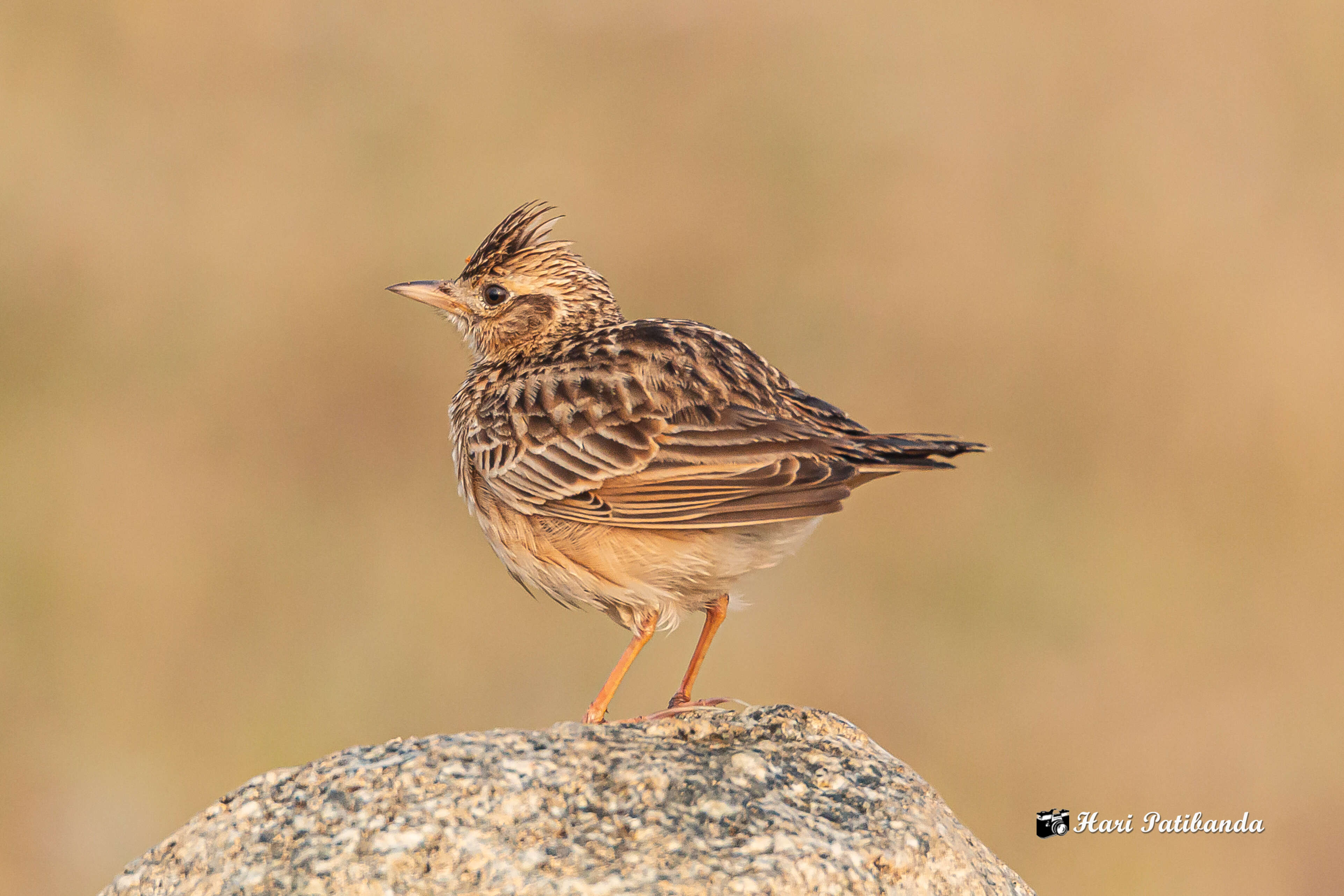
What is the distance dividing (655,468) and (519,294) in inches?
82.7

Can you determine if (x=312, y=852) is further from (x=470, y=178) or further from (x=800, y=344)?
(x=470, y=178)

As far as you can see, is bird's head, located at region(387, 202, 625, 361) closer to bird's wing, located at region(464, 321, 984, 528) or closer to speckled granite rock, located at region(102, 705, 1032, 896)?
bird's wing, located at region(464, 321, 984, 528)

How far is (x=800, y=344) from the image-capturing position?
13859mm

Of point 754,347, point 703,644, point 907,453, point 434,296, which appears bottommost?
point 703,644

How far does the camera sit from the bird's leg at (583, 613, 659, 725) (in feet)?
20.5

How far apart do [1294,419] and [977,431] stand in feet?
9.15

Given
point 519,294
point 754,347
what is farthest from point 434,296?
point 754,347

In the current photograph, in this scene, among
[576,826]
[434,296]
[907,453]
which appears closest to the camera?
[576,826]

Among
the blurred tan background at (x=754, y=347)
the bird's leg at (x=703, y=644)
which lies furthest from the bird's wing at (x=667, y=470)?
the blurred tan background at (x=754, y=347)

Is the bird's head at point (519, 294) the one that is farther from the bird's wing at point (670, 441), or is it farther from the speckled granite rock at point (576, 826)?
the speckled granite rock at point (576, 826)

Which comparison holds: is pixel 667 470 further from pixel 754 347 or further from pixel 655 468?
pixel 754 347

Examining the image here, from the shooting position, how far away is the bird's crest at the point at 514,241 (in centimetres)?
817

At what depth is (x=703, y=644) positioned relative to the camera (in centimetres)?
677

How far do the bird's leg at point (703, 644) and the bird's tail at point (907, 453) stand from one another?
40.7 inches
